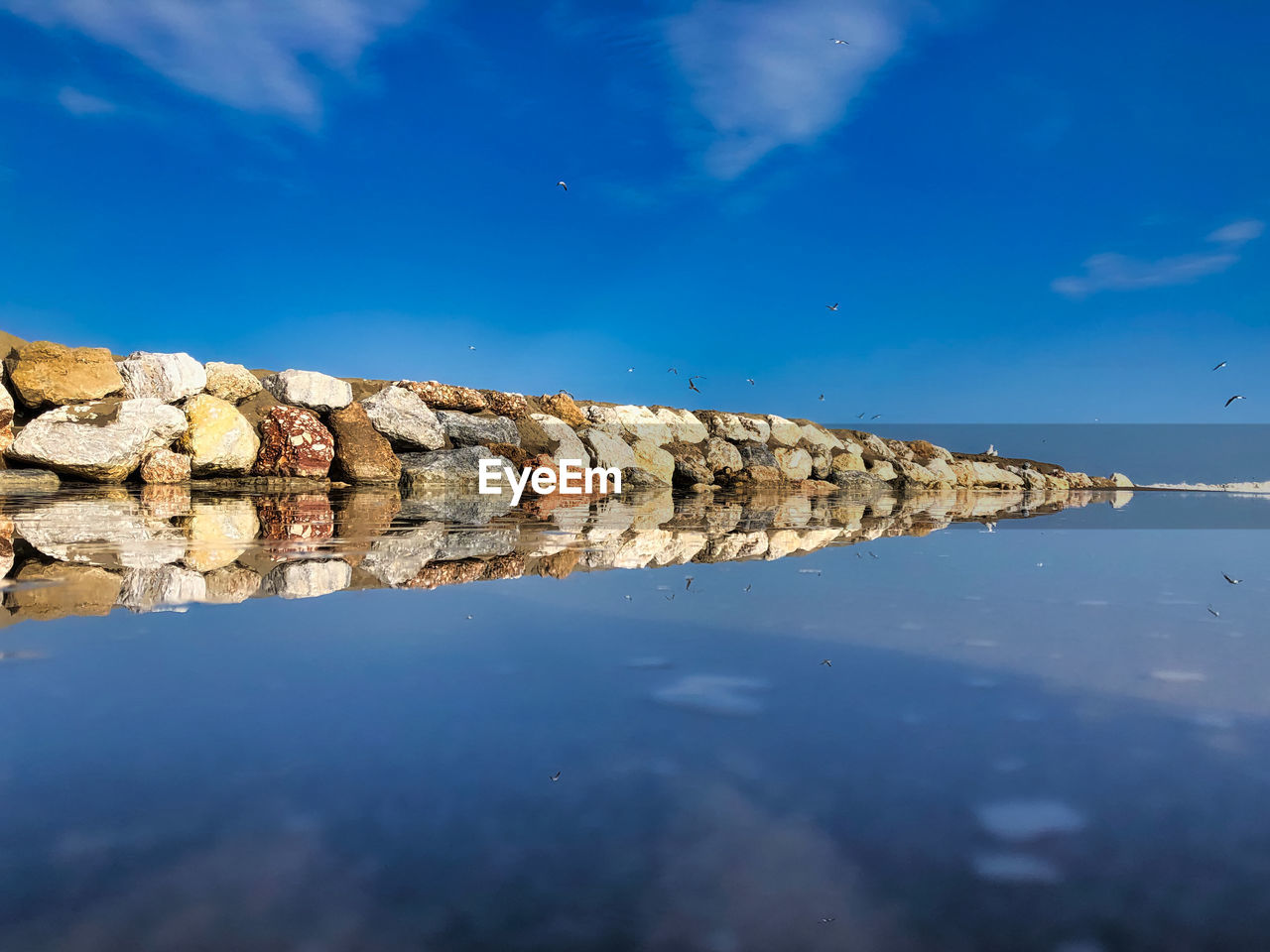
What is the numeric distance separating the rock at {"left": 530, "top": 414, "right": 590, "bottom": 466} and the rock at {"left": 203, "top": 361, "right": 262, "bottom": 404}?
4.60 meters

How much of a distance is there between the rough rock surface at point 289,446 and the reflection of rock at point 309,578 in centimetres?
713

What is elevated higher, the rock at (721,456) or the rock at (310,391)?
the rock at (310,391)

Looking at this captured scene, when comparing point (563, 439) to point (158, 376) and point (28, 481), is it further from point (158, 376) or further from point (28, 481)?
point (28, 481)

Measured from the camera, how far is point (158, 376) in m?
9.52

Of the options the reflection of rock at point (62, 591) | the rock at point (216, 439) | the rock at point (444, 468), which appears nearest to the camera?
the reflection of rock at point (62, 591)

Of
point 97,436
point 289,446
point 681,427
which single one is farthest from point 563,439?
point 97,436

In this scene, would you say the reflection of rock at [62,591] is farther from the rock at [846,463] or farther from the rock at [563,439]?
the rock at [846,463]

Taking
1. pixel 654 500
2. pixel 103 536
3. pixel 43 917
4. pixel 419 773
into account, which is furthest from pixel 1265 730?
pixel 654 500

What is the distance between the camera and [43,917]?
808mm

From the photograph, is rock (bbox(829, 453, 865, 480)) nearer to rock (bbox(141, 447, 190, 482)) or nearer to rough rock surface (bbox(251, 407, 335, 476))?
rough rock surface (bbox(251, 407, 335, 476))

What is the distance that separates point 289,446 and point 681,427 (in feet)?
26.2

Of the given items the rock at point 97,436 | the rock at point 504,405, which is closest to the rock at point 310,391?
the rock at point 97,436

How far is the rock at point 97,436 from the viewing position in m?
8.38

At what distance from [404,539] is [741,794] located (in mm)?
3542
